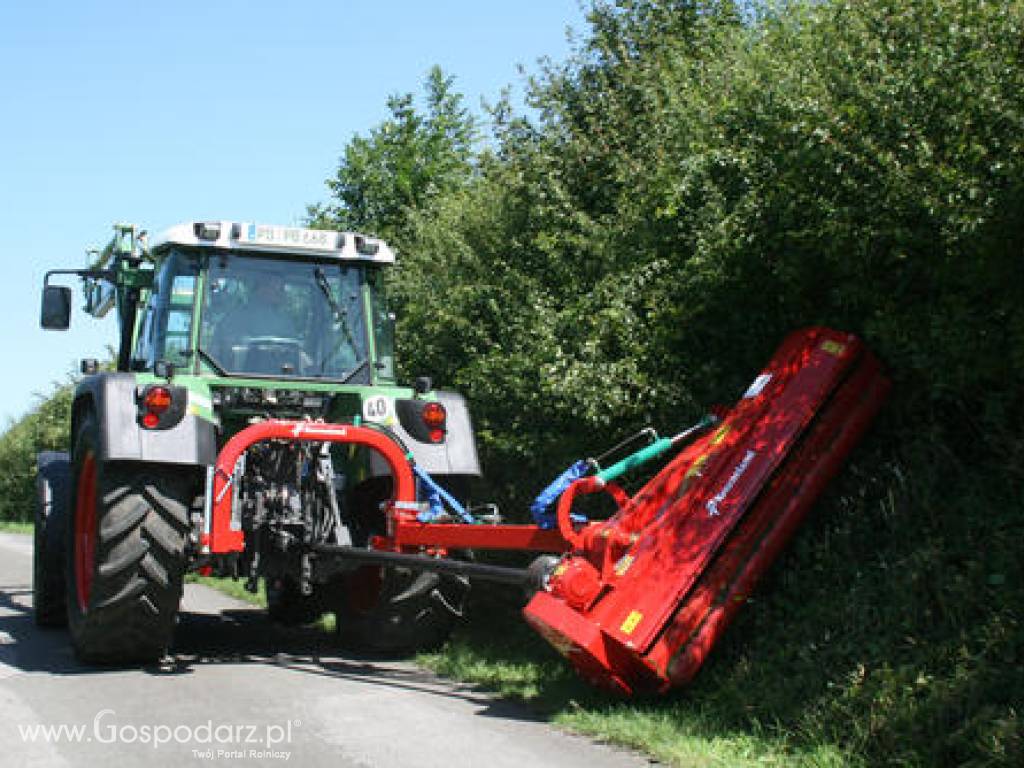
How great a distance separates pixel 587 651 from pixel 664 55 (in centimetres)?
701

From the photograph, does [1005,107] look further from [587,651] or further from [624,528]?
[587,651]

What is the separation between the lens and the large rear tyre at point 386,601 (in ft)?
23.7

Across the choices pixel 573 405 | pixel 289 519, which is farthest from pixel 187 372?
pixel 573 405

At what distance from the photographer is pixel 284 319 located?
25.4 ft

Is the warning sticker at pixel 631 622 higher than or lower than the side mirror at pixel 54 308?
lower

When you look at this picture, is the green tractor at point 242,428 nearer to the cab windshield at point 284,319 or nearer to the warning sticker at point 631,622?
the cab windshield at point 284,319

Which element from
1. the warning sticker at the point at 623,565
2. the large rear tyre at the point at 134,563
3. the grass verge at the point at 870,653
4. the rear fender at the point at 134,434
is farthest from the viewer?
the rear fender at the point at 134,434

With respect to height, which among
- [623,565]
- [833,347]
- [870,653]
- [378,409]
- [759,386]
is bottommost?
[870,653]

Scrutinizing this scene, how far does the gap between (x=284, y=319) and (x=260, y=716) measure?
114 inches

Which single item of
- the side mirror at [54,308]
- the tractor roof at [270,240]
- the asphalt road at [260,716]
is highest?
the tractor roof at [270,240]

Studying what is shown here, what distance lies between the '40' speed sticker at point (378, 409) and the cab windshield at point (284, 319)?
0.39 m

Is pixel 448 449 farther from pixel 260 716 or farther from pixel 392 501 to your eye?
pixel 260 716

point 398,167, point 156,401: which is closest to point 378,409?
point 156,401

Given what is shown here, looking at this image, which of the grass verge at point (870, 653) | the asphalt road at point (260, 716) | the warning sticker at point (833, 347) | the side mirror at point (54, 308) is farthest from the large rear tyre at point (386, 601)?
the warning sticker at point (833, 347)
